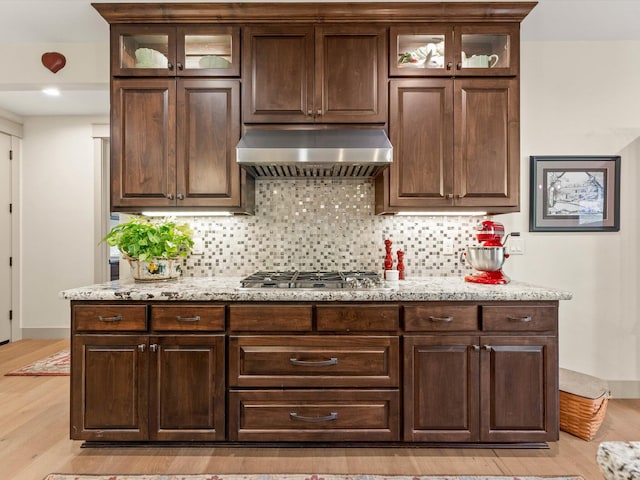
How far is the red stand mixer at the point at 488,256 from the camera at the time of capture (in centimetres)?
232

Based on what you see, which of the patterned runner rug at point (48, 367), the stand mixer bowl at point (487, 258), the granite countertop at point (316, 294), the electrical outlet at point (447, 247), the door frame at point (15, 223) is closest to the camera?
the granite countertop at point (316, 294)

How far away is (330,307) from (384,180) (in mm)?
910

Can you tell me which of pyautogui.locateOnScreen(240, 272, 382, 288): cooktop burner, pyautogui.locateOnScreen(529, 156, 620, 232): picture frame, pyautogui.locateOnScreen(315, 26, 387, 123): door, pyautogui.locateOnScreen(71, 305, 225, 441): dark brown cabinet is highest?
pyautogui.locateOnScreen(315, 26, 387, 123): door

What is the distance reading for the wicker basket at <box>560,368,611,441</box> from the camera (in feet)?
7.35

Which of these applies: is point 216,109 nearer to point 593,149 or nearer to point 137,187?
point 137,187

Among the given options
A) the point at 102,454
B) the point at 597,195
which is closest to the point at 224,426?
the point at 102,454

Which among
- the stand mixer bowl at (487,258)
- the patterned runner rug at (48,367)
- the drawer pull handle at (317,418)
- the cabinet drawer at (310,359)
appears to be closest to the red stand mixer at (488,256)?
the stand mixer bowl at (487,258)

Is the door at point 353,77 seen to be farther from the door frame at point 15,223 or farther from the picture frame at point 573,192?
the door frame at point 15,223

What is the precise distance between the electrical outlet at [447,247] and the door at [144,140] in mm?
1927

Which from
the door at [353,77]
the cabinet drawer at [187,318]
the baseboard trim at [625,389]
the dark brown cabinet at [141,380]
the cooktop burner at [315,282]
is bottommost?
the baseboard trim at [625,389]

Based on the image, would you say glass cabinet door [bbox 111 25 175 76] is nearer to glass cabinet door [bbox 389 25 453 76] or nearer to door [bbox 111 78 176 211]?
door [bbox 111 78 176 211]

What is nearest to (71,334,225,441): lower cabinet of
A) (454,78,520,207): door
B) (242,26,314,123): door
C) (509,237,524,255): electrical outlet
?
(242,26,314,123): door

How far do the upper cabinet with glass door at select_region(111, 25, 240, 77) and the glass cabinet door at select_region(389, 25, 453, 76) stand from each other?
1.02m

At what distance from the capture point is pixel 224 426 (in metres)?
2.07
